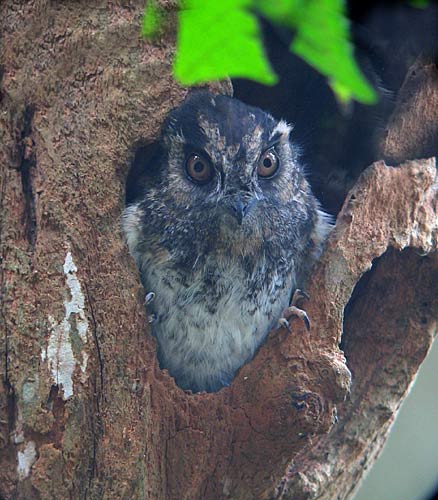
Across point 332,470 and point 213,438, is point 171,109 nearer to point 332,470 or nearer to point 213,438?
point 213,438

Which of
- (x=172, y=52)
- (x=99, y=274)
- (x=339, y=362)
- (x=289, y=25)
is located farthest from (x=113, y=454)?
(x=289, y=25)

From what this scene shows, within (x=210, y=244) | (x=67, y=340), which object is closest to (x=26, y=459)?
(x=67, y=340)

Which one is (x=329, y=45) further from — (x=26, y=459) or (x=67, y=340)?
(x=26, y=459)

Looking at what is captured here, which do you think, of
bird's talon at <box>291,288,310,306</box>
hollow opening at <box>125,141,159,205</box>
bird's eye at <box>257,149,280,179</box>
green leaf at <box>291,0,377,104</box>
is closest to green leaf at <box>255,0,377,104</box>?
green leaf at <box>291,0,377,104</box>

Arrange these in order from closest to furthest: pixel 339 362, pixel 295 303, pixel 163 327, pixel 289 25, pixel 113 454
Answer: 1. pixel 289 25
2. pixel 113 454
3. pixel 339 362
4. pixel 295 303
5. pixel 163 327

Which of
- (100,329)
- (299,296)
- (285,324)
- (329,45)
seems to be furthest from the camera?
(299,296)

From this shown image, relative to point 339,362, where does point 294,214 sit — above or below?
above
